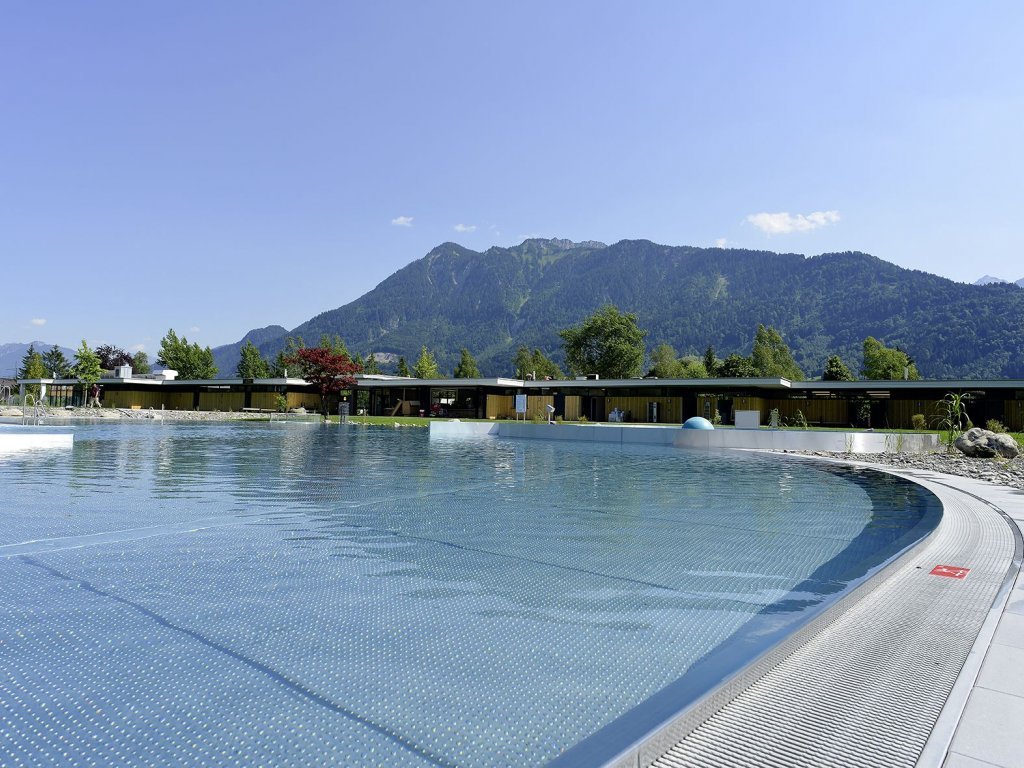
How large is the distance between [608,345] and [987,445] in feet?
150

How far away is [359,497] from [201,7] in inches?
555

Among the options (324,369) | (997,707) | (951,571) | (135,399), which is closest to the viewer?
(997,707)

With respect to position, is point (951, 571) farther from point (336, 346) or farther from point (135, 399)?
point (336, 346)

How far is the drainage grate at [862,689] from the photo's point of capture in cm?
193

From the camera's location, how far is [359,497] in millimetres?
8234

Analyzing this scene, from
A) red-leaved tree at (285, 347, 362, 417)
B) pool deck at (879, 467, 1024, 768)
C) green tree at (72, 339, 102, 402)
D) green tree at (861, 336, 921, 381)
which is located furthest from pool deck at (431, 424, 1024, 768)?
green tree at (861, 336, 921, 381)

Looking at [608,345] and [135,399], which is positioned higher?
Answer: [608,345]

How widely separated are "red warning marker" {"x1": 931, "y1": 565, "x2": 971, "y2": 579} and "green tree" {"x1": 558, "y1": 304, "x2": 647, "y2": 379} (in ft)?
179

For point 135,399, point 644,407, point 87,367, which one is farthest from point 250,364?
point 644,407

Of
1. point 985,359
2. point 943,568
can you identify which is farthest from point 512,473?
point 985,359

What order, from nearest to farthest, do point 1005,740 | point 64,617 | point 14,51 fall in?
1. point 1005,740
2. point 64,617
3. point 14,51

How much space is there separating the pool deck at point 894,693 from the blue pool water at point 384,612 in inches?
9.3

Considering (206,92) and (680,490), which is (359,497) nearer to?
(680,490)

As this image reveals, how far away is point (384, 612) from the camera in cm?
369
